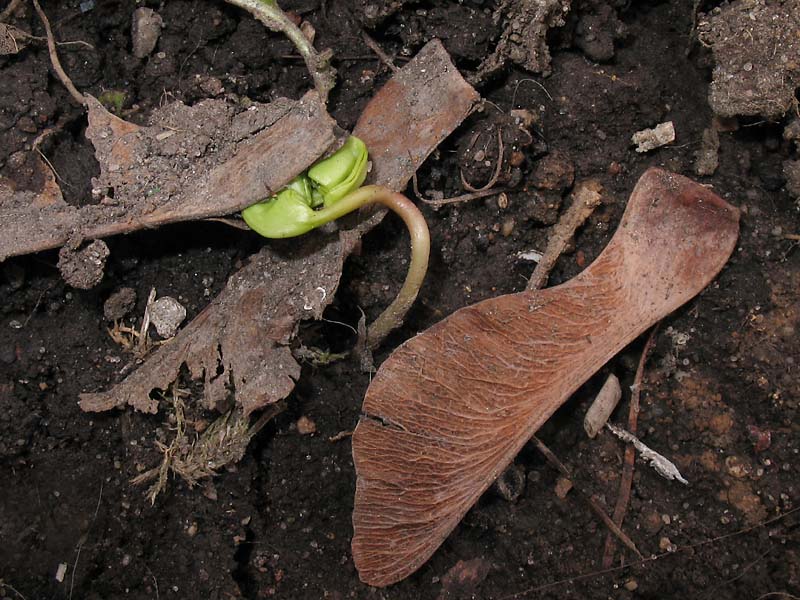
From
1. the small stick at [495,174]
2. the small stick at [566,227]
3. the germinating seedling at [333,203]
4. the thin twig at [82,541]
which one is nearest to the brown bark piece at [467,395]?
the small stick at [566,227]

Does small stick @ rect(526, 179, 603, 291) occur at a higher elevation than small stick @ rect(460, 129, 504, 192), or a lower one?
lower

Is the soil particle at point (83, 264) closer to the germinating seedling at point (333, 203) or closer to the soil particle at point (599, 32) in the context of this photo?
the germinating seedling at point (333, 203)

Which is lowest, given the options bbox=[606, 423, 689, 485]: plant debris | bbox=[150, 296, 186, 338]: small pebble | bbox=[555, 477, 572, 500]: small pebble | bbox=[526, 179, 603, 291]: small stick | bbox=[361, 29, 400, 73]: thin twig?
bbox=[555, 477, 572, 500]: small pebble

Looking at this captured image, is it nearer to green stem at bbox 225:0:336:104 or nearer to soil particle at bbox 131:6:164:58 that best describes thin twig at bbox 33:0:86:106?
soil particle at bbox 131:6:164:58

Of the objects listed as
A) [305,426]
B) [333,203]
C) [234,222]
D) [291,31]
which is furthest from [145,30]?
[305,426]

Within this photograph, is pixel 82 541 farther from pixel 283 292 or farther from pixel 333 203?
pixel 333 203

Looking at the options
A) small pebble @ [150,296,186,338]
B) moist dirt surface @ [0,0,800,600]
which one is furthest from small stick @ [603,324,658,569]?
small pebble @ [150,296,186,338]

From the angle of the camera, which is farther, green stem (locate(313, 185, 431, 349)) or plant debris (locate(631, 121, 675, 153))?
plant debris (locate(631, 121, 675, 153))

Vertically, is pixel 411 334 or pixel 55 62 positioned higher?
pixel 55 62
